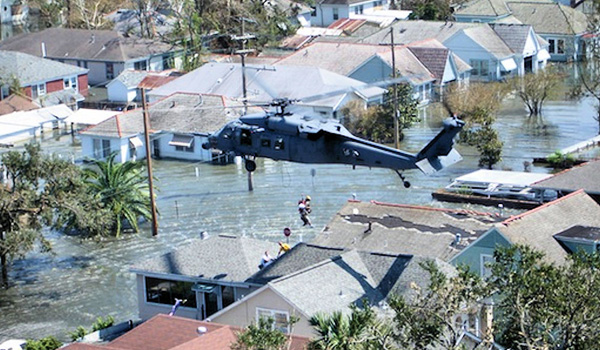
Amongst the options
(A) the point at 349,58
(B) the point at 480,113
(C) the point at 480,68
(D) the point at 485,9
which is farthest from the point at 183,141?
(D) the point at 485,9

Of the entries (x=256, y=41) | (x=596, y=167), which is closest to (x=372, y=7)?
(x=256, y=41)

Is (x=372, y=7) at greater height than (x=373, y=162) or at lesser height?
greater

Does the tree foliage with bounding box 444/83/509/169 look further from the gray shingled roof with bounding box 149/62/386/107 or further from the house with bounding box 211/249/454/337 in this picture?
the house with bounding box 211/249/454/337

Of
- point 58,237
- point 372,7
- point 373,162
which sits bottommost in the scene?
point 58,237

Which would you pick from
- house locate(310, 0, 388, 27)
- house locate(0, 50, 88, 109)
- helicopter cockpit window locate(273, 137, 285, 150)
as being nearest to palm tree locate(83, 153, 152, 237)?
helicopter cockpit window locate(273, 137, 285, 150)

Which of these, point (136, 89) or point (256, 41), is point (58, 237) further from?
point (256, 41)

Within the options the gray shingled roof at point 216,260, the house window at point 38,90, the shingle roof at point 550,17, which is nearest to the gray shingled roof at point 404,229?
the gray shingled roof at point 216,260

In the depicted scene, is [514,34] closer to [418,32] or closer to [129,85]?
[418,32]
